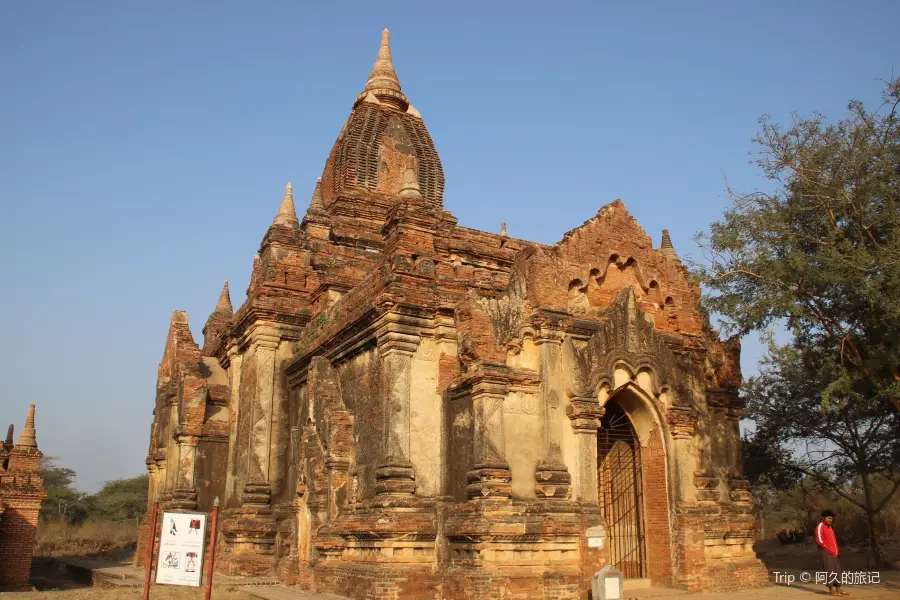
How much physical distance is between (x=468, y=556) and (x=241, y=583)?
5856 mm

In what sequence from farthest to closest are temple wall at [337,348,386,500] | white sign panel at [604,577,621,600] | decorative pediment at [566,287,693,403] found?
temple wall at [337,348,386,500]
decorative pediment at [566,287,693,403]
white sign panel at [604,577,621,600]

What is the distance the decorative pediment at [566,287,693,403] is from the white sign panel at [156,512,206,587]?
618cm

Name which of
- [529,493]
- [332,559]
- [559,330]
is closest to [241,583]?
[332,559]

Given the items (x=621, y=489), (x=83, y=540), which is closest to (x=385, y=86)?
(x=621, y=489)

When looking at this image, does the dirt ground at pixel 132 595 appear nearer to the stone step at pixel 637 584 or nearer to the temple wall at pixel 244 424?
the temple wall at pixel 244 424

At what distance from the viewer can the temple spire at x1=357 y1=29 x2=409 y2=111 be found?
947 inches

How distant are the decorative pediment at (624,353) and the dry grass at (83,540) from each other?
27522 mm

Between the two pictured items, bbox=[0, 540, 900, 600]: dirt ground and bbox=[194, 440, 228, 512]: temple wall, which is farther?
bbox=[194, 440, 228, 512]: temple wall

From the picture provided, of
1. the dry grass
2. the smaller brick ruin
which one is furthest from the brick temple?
the dry grass

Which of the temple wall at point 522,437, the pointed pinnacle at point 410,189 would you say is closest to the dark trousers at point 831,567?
the temple wall at point 522,437

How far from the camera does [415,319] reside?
13.9 meters

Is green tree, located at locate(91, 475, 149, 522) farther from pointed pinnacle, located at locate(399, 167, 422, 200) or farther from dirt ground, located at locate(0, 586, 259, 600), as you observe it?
pointed pinnacle, located at locate(399, 167, 422, 200)

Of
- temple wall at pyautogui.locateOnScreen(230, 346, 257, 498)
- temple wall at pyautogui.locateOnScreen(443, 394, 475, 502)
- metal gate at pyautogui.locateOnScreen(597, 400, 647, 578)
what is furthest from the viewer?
temple wall at pyautogui.locateOnScreen(230, 346, 257, 498)

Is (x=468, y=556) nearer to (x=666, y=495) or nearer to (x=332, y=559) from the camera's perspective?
(x=332, y=559)
